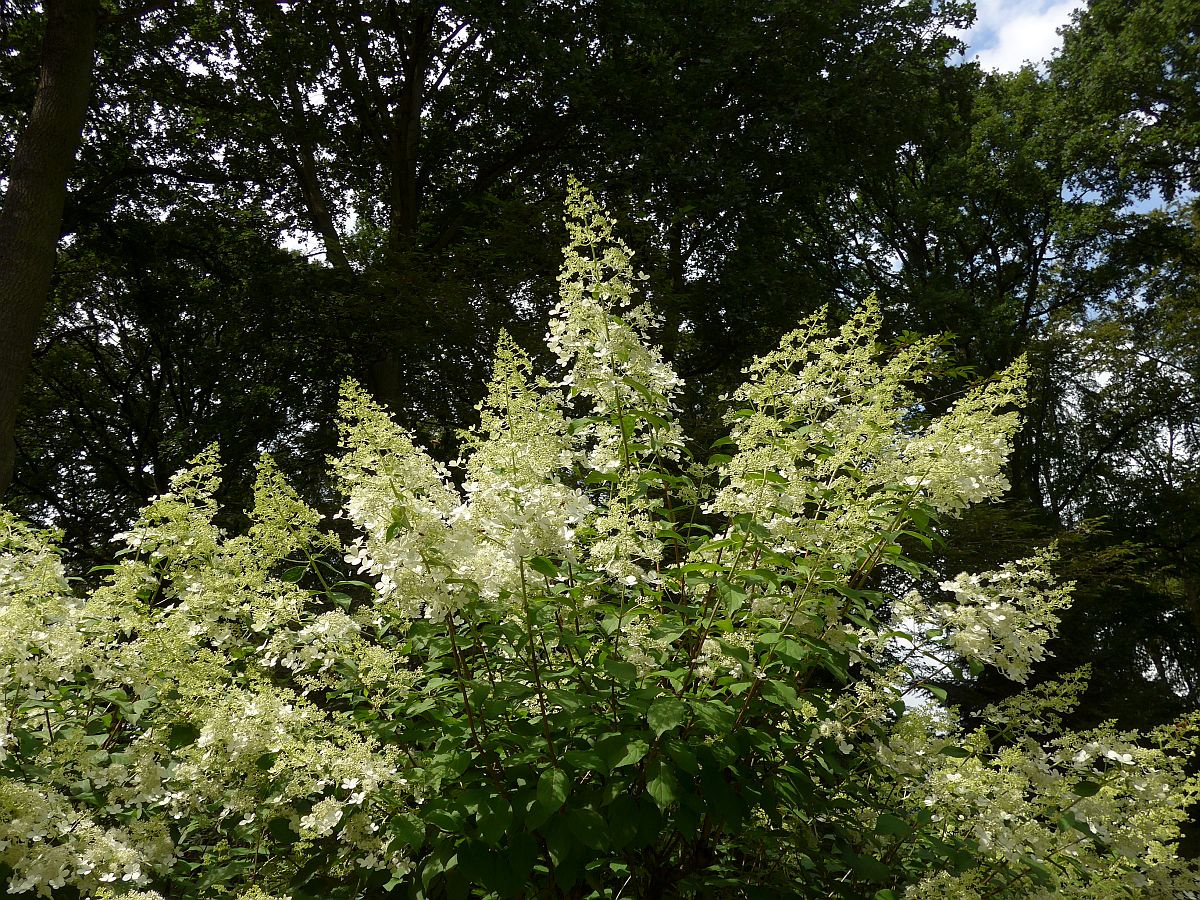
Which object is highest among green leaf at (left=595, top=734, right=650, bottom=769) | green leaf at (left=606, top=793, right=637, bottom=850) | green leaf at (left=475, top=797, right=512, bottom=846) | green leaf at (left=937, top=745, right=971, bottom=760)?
green leaf at (left=595, top=734, right=650, bottom=769)

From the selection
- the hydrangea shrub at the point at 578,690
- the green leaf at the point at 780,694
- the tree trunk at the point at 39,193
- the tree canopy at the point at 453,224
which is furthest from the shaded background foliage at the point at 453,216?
the green leaf at the point at 780,694

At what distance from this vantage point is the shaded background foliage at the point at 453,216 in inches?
438

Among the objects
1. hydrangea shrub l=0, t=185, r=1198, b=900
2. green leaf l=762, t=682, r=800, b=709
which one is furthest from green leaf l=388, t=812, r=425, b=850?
green leaf l=762, t=682, r=800, b=709

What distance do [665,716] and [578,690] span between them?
0.51m

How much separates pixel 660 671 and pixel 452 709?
729 mm

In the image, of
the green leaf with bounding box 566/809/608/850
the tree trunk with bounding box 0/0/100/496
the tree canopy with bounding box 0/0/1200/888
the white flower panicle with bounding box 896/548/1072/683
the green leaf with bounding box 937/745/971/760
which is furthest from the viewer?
the tree canopy with bounding box 0/0/1200/888

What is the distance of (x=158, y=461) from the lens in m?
13.1

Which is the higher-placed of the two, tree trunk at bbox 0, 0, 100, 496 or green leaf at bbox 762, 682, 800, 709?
tree trunk at bbox 0, 0, 100, 496

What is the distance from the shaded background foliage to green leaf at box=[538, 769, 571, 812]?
794 centimetres

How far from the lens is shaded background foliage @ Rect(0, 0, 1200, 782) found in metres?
11.1

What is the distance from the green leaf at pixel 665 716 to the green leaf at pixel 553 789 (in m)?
0.30

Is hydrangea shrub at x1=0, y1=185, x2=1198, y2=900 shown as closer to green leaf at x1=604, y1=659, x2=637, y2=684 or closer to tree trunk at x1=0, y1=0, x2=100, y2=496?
green leaf at x1=604, y1=659, x2=637, y2=684

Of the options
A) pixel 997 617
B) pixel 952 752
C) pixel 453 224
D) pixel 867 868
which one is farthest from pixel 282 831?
pixel 453 224

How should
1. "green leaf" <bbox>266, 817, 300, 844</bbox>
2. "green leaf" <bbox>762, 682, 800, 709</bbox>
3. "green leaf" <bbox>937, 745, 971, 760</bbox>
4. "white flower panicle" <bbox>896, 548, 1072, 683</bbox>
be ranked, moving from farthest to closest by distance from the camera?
"green leaf" <bbox>937, 745, 971, 760</bbox>
"white flower panicle" <bbox>896, 548, 1072, 683</bbox>
"green leaf" <bbox>266, 817, 300, 844</bbox>
"green leaf" <bbox>762, 682, 800, 709</bbox>
